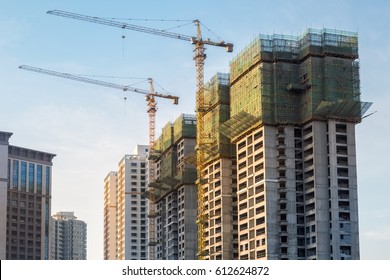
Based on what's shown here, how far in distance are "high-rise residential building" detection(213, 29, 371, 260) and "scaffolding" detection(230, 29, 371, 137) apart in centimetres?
19

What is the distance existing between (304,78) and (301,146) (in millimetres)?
13534

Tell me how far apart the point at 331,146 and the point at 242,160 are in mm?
24060

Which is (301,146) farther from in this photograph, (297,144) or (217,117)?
(217,117)

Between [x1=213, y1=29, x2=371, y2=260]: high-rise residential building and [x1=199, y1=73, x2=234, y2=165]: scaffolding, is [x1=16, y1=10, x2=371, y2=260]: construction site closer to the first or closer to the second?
[x1=213, y1=29, x2=371, y2=260]: high-rise residential building

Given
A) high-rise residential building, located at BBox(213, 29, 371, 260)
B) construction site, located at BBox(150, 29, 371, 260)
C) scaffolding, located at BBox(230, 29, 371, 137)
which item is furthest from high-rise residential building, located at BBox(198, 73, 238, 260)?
scaffolding, located at BBox(230, 29, 371, 137)

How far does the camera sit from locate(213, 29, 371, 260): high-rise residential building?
151625 millimetres

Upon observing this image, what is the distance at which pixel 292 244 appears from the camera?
154 m

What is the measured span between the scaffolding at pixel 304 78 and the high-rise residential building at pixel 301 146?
0.19 metres

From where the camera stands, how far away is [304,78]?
161m
